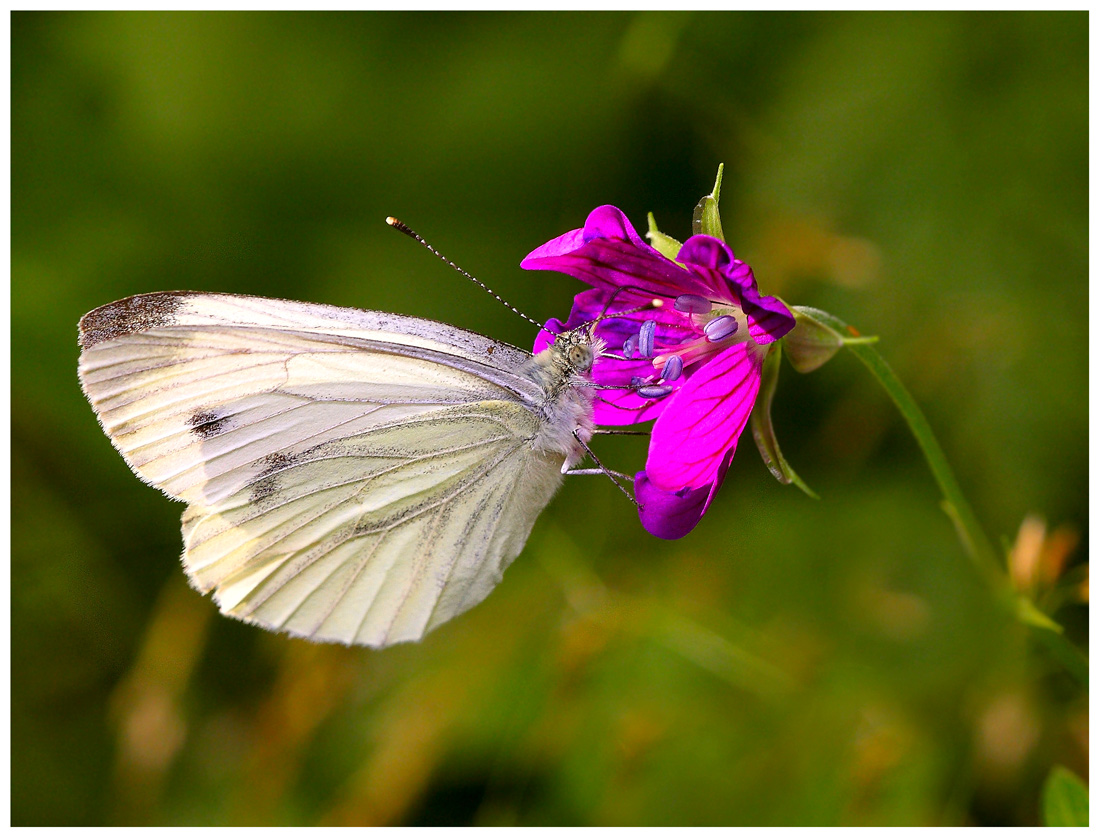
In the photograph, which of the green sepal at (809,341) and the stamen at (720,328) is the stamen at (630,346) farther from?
the green sepal at (809,341)

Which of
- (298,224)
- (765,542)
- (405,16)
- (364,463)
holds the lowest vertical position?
(765,542)

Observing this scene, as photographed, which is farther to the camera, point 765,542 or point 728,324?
point 765,542

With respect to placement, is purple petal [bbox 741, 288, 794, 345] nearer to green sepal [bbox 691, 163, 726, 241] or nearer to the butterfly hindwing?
green sepal [bbox 691, 163, 726, 241]

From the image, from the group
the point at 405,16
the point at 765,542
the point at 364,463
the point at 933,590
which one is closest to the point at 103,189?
the point at 405,16

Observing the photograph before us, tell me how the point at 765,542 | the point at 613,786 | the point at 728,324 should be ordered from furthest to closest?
the point at 765,542, the point at 613,786, the point at 728,324

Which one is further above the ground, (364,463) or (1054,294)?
(1054,294)

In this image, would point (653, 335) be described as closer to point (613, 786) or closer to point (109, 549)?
point (613, 786)
